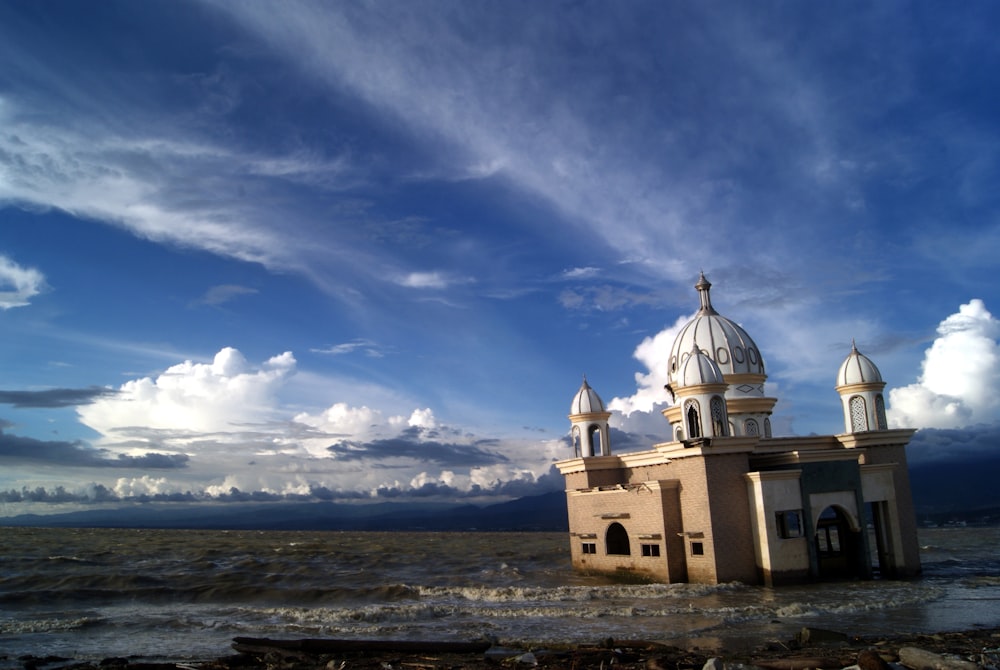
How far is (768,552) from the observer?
2381 centimetres

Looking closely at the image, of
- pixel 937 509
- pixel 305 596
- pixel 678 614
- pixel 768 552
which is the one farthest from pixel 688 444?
pixel 937 509

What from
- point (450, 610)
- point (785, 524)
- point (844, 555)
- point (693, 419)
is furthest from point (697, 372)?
point (450, 610)

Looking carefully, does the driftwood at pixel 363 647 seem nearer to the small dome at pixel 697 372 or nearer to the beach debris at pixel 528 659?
the beach debris at pixel 528 659

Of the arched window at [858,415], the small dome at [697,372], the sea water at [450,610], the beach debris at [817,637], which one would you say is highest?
the small dome at [697,372]

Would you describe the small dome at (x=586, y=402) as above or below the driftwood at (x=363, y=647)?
above

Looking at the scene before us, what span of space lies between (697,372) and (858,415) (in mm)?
7127

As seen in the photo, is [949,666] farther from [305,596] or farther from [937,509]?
[937,509]

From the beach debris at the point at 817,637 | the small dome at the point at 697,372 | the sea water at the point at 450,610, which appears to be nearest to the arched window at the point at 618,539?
the sea water at the point at 450,610

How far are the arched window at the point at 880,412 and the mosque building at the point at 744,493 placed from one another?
0.05 meters

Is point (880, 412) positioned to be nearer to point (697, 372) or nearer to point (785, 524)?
point (785, 524)

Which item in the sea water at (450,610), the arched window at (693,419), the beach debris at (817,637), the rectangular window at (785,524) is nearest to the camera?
the beach debris at (817,637)

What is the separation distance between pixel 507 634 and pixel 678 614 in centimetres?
514

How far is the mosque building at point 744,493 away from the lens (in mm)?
24328

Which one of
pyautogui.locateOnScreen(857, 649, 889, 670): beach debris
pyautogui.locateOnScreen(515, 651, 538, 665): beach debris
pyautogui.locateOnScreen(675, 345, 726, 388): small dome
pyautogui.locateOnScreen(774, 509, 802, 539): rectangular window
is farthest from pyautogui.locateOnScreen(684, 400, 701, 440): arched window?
pyautogui.locateOnScreen(857, 649, 889, 670): beach debris
